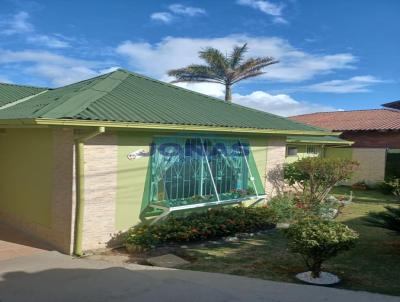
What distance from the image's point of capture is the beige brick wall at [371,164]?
886 inches

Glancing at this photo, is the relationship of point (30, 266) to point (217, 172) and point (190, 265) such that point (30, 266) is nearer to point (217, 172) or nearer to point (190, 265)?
point (190, 265)

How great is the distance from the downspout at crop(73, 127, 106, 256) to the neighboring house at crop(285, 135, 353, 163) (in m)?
10.1

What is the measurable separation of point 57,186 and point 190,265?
124 inches

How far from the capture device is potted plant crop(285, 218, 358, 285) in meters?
6.23

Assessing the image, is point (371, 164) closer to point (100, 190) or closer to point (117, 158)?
point (117, 158)

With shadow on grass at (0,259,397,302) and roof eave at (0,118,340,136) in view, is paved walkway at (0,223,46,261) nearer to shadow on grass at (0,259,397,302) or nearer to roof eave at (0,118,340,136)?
shadow on grass at (0,259,397,302)

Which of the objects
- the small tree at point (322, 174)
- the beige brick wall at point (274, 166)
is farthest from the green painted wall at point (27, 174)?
the small tree at point (322, 174)

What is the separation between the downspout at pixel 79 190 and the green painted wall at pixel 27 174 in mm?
970

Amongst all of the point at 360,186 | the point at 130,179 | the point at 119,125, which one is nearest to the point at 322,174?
the point at 130,179

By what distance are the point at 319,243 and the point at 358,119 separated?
72.9ft

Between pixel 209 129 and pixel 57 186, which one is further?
pixel 209 129

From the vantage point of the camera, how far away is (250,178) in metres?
12.1

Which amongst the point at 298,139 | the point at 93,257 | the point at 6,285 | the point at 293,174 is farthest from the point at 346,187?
the point at 6,285

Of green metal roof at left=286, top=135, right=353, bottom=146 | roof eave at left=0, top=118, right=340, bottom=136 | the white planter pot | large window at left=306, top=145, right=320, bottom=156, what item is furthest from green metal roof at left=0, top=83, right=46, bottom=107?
large window at left=306, top=145, right=320, bottom=156
